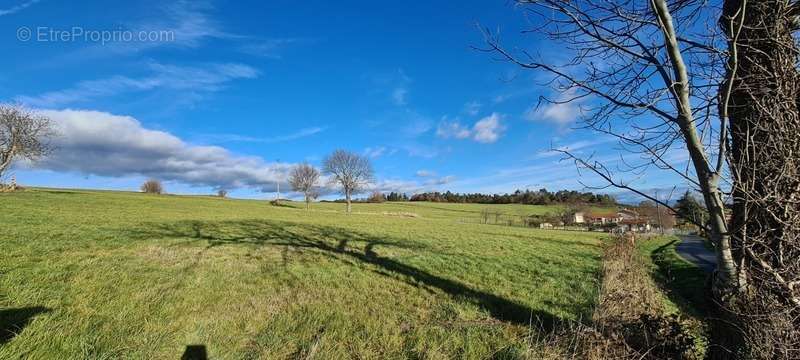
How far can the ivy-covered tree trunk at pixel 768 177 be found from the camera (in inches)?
128

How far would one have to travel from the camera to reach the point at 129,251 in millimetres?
11469

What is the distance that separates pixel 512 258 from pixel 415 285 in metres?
7.50

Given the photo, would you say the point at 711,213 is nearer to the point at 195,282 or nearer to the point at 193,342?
the point at 193,342

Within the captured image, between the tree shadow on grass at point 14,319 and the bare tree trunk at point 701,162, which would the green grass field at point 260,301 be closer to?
the tree shadow on grass at point 14,319

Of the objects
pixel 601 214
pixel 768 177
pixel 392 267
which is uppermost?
pixel 768 177

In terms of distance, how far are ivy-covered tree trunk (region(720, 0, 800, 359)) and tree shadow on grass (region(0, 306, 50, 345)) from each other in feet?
23.8

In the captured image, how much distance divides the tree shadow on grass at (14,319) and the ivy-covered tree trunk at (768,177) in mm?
7256

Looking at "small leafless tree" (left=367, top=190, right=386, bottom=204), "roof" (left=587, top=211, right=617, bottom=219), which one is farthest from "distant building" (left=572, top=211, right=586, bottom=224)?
"small leafless tree" (left=367, top=190, right=386, bottom=204)

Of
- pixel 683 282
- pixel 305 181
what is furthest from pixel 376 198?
pixel 683 282

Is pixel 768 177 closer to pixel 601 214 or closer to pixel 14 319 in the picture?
pixel 14 319

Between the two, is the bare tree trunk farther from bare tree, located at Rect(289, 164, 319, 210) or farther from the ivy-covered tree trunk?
bare tree, located at Rect(289, 164, 319, 210)

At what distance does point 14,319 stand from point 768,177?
820cm

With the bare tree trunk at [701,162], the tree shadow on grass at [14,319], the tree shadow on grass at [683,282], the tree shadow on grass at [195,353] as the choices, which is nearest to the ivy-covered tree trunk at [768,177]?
the bare tree trunk at [701,162]

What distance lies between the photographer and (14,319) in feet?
16.2
